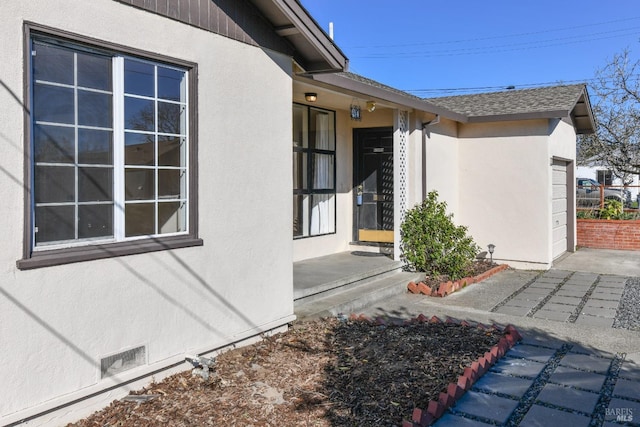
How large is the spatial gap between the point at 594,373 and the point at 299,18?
459 cm

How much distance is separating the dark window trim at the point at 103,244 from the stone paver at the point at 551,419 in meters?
3.14

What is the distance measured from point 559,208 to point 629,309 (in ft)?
18.6

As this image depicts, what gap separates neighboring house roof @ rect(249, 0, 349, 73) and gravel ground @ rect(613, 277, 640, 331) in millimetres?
4859

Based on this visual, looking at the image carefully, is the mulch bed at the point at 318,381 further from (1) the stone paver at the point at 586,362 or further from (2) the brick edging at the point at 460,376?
(1) the stone paver at the point at 586,362

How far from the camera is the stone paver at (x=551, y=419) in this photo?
3.75 m

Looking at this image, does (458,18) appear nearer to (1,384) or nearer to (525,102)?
(525,102)

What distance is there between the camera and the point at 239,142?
5.16m

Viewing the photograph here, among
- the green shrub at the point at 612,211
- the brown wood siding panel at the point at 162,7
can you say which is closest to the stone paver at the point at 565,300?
the brown wood siding panel at the point at 162,7

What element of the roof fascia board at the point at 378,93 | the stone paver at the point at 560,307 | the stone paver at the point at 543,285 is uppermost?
the roof fascia board at the point at 378,93

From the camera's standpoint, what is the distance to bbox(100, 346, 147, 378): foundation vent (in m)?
3.95

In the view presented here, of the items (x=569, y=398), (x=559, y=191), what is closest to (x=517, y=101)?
(x=559, y=191)

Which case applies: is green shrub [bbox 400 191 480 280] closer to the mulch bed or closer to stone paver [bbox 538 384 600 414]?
the mulch bed

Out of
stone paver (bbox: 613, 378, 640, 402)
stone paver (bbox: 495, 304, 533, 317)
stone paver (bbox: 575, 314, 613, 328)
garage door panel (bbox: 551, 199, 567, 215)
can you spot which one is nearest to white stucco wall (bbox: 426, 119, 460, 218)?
garage door panel (bbox: 551, 199, 567, 215)

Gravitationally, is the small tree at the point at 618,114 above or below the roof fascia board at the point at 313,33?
above
